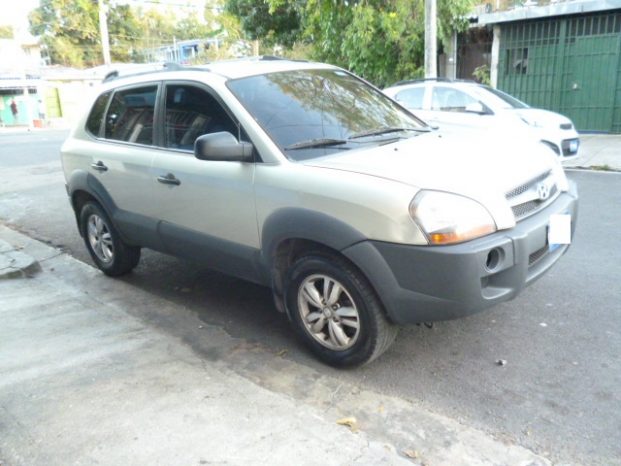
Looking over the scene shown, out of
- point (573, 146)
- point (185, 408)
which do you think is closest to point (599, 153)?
point (573, 146)

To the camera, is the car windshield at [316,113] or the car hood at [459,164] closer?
the car hood at [459,164]

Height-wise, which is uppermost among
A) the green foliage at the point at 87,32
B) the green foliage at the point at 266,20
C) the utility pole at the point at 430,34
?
the green foliage at the point at 87,32

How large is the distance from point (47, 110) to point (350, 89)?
135 ft

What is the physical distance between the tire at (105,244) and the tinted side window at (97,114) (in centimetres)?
68

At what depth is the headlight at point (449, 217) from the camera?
9.36 ft

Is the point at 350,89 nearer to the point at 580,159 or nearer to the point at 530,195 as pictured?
the point at 530,195

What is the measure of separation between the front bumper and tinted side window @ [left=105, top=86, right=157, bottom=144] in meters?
2.28

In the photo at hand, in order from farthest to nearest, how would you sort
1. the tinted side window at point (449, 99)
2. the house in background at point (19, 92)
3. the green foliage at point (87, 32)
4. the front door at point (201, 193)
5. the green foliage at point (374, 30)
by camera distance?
the green foliage at point (87, 32) → the house in background at point (19, 92) → the green foliage at point (374, 30) → the tinted side window at point (449, 99) → the front door at point (201, 193)

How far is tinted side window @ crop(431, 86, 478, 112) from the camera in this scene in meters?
9.72

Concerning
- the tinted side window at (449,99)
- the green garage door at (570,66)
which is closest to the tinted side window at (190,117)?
the tinted side window at (449,99)

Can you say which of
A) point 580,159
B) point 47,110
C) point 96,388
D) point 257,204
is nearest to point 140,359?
point 96,388

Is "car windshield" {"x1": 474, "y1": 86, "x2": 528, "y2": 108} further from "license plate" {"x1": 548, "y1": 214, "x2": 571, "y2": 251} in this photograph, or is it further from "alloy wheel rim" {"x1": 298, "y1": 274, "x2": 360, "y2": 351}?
"alloy wheel rim" {"x1": 298, "y1": 274, "x2": 360, "y2": 351}

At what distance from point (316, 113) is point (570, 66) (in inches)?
463

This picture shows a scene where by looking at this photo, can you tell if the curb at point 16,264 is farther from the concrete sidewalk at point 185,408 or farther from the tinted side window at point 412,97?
the tinted side window at point 412,97
